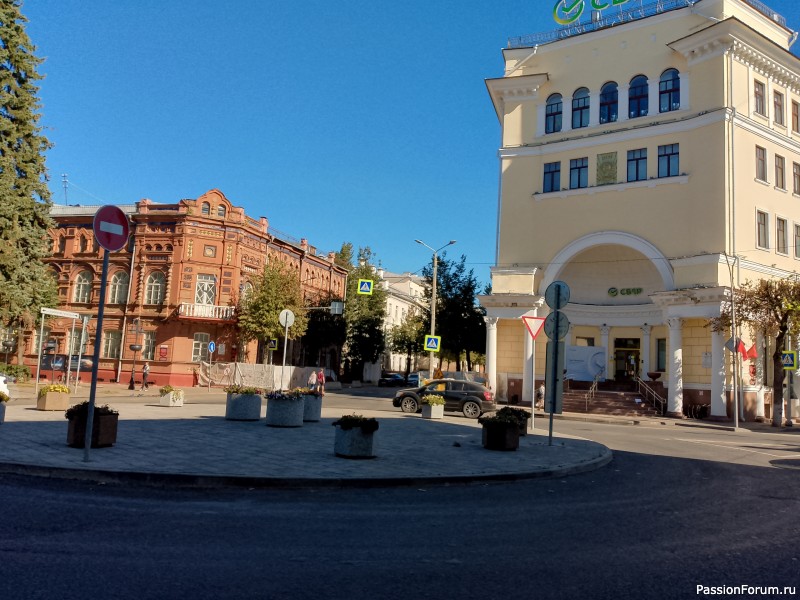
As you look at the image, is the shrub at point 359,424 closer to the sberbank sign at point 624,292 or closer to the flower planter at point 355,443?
the flower planter at point 355,443

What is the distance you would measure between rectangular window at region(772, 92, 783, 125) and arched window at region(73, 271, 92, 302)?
46.5 metres

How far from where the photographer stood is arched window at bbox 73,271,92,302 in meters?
45.8

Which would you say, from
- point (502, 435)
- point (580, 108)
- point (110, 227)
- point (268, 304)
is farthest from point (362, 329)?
point (110, 227)

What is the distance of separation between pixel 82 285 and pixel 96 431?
4070 centimetres

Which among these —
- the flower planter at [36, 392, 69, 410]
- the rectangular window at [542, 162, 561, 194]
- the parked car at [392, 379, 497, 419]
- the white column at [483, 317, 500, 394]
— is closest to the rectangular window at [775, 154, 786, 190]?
the rectangular window at [542, 162, 561, 194]

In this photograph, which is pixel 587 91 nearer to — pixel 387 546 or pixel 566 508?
pixel 566 508

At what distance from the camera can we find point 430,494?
8.38 m

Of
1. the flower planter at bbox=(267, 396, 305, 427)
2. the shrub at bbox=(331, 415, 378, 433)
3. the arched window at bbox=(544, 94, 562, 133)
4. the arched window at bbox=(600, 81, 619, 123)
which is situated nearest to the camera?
the shrub at bbox=(331, 415, 378, 433)

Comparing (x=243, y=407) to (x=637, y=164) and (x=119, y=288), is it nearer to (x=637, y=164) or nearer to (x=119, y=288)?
(x=637, y=164)

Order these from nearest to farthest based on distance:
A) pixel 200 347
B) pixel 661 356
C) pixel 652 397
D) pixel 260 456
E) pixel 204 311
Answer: pixel 260 456 → pixel 652 397 → pixel 661 356 → pixel 204 311 → pixel 200 347

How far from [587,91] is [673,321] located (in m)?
15.1

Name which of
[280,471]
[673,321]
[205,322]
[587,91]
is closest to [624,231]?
[673,321]

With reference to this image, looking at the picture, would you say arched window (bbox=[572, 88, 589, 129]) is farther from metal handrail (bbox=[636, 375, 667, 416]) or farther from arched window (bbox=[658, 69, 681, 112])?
metal handrail (bbox=[636, 375, 667, 416])

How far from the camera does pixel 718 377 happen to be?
3011 centimetres
